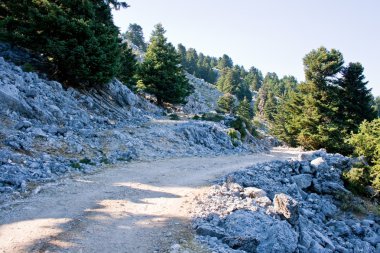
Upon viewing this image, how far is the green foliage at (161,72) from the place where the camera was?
4250cm

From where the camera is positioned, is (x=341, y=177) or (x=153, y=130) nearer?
(x=341, y=177)

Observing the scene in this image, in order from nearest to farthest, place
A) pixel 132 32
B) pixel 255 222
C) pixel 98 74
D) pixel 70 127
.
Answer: pixel 255 222 → pixel 70 127 → pixel 98 74 → pixel 132 32

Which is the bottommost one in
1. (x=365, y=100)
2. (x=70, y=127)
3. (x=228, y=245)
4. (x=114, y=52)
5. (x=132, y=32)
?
(x=228, y=245)

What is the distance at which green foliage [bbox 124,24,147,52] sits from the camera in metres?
123

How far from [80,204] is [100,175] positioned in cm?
392

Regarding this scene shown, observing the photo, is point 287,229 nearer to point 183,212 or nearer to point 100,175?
point 183,212

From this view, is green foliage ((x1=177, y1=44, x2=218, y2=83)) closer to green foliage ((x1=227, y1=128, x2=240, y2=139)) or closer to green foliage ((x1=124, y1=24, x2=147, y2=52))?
green foliage ((x1=124, y1=24, x2=147, y2=52))

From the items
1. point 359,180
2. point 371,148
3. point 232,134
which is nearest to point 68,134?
point 232,134

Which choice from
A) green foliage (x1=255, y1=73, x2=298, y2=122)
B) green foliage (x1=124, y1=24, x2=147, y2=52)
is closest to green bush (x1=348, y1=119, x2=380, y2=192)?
green foliage (x1=255, y1=73, x2=298, y2=122)

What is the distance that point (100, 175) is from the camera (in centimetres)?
1495

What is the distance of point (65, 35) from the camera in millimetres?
24328

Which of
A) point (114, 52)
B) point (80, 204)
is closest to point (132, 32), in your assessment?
point (114, 52)

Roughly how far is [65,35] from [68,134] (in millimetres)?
9845

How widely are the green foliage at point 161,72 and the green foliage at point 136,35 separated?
81.9 meters
